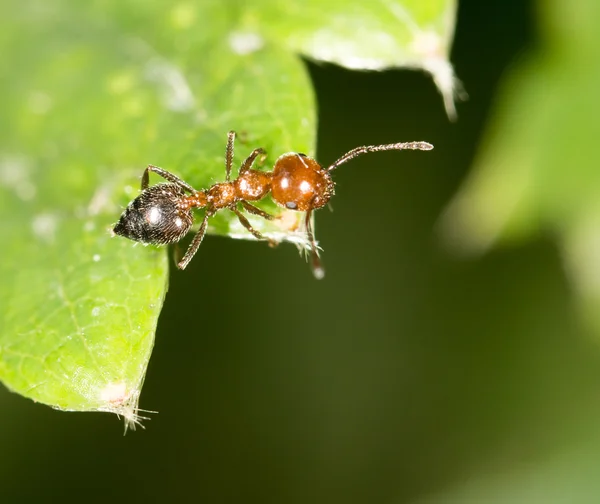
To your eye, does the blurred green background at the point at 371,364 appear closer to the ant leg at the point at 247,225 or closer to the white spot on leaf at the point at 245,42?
the white spot on leaf at the point at 245,42

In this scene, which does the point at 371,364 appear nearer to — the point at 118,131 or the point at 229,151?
the point at 229,151

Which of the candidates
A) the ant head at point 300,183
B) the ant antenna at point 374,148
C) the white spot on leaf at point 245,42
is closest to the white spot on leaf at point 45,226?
the ant head at point 300,183

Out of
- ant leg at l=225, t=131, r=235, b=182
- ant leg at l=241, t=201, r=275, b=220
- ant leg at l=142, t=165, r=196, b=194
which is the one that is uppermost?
ant leg at l=225, t=131, r=235, b=182

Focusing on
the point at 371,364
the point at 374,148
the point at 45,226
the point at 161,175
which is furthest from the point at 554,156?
the point at 45,226

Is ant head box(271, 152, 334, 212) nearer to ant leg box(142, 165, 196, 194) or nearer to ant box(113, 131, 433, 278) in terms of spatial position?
ant box(113, 131, 433, 278)

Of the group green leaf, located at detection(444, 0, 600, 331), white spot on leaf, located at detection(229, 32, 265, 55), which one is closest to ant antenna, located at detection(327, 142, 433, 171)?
green leaf, located at detection(444, 0, 600, 331)

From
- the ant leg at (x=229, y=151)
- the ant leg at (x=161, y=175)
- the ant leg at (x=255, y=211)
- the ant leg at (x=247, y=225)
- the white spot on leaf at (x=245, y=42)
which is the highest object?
the white spot on leaf at (x=245, y=42)
